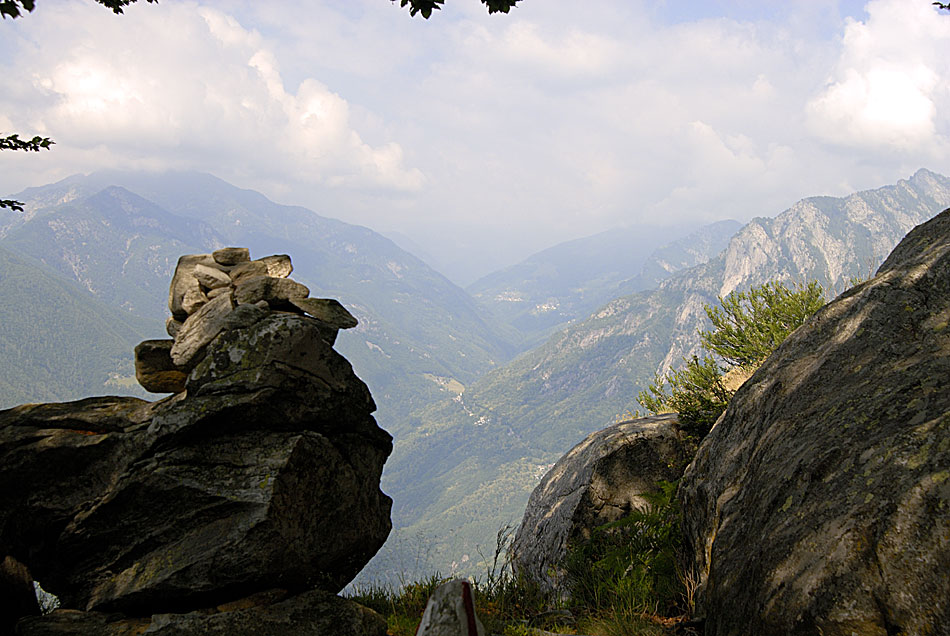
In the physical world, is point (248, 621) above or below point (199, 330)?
below

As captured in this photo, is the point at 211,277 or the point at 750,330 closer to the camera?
the point at 211,277

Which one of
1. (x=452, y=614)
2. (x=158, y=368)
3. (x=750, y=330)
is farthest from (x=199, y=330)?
(x=750, y=330)

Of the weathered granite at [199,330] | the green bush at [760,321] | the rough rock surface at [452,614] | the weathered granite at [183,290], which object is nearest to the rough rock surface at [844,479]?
the rough rock surface at [452,614]

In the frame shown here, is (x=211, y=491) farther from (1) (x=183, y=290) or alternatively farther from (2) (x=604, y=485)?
(2) (x=604, y=485)

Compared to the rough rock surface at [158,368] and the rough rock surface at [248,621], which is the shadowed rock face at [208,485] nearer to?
the rough rock surface at [248,621]

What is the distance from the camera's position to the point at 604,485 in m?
13.2

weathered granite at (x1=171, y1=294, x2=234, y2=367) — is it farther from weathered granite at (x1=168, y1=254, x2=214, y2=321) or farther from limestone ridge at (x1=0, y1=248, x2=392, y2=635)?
weathered granite at (x1=168, y1=254, x2=214, y2=321)

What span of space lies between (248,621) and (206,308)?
5.90m

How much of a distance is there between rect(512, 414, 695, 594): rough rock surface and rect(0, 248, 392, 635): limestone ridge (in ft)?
17.6

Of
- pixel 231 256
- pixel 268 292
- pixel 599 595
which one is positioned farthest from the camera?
pixel 231 256

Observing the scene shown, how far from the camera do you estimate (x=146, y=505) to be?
771cm

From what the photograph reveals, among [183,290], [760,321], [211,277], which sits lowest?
[760,321]

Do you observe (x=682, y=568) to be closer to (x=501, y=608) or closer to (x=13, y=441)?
(x=501, y=608)

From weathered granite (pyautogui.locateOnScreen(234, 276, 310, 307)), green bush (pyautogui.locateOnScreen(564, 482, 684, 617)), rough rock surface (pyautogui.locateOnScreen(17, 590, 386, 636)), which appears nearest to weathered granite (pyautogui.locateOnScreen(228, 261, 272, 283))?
weathered granite (pyautogui.locateOnScreen(234, 276, 310, 307))
